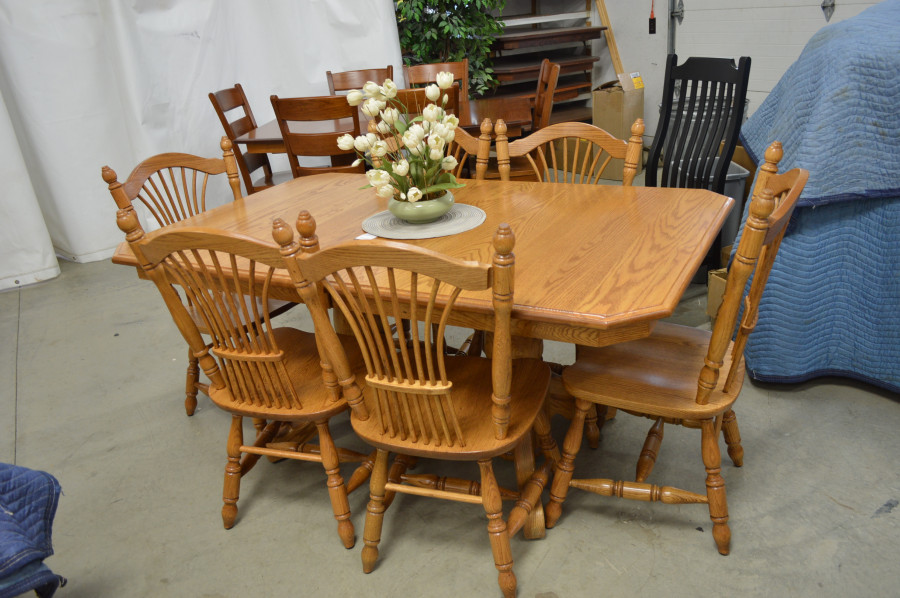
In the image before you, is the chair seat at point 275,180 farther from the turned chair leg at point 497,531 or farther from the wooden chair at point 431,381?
the turned chair leg at point 497,531

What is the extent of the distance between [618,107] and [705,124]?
6.61ft

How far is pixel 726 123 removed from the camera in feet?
9.66

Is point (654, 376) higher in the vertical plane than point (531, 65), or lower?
lower

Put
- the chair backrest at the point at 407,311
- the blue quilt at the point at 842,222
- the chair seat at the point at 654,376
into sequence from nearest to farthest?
the chair backrest at the point at 407,311
the chair seat at the point at 654,376
the blue quilt at the point at 842,222

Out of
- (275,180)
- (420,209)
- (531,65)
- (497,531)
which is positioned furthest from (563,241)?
(531,65)

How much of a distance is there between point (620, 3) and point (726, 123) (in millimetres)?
3035

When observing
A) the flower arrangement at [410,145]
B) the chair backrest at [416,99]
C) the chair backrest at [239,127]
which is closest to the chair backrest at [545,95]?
the chair backrest at [416,99]

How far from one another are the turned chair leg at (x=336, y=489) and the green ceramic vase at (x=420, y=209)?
64cm

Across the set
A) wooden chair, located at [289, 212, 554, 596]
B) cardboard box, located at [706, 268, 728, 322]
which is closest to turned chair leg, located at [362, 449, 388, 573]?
wooden chair, located at [289, 212, 554, 596]

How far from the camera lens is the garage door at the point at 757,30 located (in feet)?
13.4

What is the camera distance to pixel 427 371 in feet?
5.57

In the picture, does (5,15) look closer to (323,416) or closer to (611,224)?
(323,416)

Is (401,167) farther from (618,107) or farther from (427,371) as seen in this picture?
(618,107)

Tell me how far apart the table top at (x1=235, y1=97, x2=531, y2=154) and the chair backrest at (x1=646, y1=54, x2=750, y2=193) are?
72 centimetres
